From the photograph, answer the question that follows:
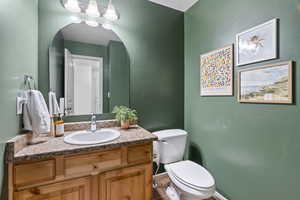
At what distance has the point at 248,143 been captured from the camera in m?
1.23

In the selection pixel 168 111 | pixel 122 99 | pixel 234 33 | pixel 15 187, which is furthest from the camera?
pixel 168 111

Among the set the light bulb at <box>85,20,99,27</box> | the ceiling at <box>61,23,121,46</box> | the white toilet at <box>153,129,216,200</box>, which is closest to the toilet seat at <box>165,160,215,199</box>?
the white toilet at <box>153,129,216,200</box>

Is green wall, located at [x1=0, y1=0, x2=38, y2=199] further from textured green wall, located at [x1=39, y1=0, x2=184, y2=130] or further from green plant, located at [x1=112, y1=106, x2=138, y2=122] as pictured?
green plant, located at [x1=112, y1=106, x2=138, y2=122]

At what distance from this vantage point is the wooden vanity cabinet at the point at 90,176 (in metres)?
0.85

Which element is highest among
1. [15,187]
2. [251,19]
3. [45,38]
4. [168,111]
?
[251,19]

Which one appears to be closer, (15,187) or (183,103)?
(15,187)

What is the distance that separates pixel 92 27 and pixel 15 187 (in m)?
1.54

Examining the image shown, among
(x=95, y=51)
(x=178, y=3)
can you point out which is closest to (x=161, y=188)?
(x=95, y=51)

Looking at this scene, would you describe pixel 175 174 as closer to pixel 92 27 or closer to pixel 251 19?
pixel 251 19

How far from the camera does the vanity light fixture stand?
150 centimetres

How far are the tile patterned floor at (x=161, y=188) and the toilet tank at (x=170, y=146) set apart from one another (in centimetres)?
41

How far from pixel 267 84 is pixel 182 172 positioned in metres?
1.09

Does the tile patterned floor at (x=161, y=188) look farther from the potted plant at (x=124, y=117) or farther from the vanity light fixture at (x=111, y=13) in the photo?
the vanity light fixture at (x=111, y=13)

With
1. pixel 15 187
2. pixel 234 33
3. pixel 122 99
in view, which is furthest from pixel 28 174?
pixel 234 33
